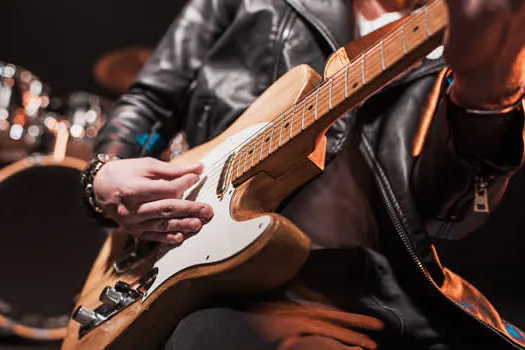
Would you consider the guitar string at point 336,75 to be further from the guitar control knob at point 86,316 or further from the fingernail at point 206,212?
the guitar control knob at point 86,316

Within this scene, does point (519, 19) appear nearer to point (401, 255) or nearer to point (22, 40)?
point (401, 255)

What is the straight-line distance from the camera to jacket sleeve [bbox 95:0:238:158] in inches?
38.0

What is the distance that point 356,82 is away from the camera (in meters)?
0.54

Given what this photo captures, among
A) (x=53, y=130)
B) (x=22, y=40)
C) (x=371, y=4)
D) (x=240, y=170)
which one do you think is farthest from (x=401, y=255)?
(x=22, y=40)

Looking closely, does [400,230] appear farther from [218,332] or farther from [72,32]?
[72,32]

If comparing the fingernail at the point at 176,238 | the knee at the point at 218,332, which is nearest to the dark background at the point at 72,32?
the fingernail at the point at 176,238

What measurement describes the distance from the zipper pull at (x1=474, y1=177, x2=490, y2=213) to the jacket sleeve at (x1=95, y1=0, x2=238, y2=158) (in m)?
0.57

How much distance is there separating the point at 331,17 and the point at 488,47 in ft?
1.25

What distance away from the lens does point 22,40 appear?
2742 mm

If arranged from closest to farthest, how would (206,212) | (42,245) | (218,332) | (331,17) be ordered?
(218,332) < (206,212) < (331,17) < (42,245)

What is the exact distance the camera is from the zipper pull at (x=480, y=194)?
60cm

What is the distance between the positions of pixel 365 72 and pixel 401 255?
30 cm

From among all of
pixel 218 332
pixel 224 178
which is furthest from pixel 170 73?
pixel 218 332

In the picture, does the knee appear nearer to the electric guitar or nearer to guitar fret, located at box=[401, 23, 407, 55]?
the electric guitar
